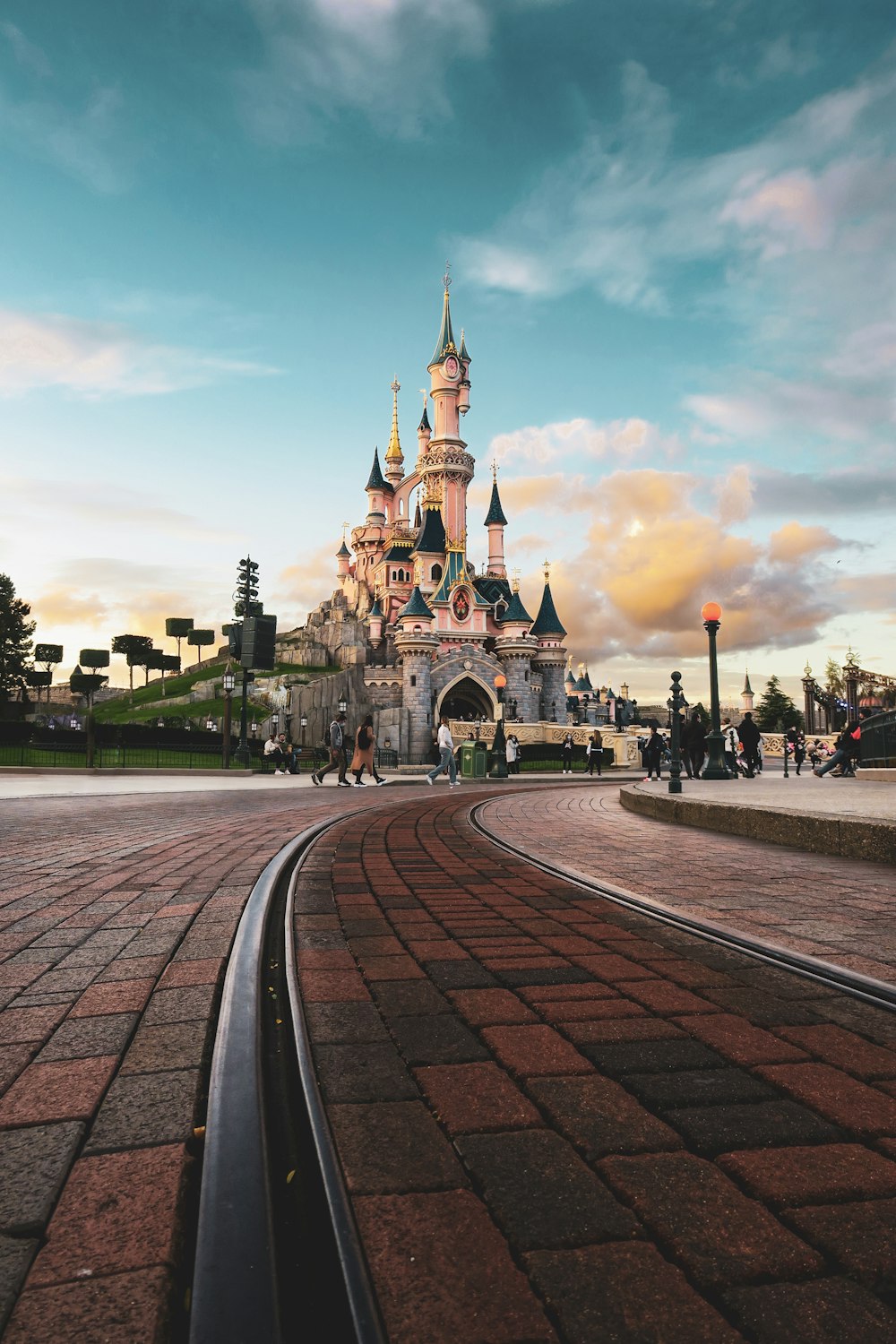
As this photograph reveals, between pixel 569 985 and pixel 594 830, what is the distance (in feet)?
20.4

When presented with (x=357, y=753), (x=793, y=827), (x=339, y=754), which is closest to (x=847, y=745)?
(x=793, y=827)

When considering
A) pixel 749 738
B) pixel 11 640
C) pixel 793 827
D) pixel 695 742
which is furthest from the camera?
pixel 11 640

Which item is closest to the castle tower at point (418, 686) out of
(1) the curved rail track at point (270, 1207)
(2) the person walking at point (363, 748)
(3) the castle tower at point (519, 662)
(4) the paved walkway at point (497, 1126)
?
(3) the castle tower at point (519, 662)

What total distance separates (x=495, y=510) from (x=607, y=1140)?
74144 mm

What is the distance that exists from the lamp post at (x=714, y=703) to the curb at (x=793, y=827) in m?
4.88

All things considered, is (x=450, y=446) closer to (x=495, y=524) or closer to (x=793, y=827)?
(x=495, y=524)

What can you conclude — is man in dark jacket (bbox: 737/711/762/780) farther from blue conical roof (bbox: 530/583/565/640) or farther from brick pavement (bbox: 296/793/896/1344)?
blue conical roof (bbox: 530/583/565/640)

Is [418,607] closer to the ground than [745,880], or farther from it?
farther from it

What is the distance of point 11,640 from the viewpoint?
5647 centimetres

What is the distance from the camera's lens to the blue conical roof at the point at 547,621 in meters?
63.9

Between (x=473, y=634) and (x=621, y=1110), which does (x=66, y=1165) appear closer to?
(x=621, y=1110)

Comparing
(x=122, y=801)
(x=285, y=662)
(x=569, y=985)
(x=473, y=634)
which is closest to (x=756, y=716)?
(x=473, y=634)

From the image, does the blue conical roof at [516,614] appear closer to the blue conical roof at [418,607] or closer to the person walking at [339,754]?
the blue conical roof at [418,607]

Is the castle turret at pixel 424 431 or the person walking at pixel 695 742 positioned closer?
the person walking at pixel 695 742
